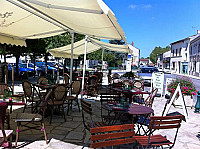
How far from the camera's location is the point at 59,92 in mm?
5258

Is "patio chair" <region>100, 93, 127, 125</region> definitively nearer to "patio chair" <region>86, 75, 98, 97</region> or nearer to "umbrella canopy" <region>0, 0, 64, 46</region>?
"umbrella canopy" <region>0, 0, 64, 46</region>

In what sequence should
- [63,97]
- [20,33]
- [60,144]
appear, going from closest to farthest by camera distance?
[60,144], [63,97], [20,33]

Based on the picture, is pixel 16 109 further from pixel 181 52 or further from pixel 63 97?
pixel 181 52

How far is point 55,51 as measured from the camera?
9438 mm

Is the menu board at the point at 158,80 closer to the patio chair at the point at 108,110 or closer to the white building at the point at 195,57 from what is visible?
the patio chair at the point at 108,110

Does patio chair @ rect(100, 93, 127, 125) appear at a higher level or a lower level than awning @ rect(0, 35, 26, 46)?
lower

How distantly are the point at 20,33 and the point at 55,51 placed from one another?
3480mm

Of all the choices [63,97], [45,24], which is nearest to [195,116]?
[63,97]

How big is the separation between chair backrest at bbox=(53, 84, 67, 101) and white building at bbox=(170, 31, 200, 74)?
38.1m

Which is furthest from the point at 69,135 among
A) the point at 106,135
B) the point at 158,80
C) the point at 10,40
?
the point at 158,80

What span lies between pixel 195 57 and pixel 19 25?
34.9 m

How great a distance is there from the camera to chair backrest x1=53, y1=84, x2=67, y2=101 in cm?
519

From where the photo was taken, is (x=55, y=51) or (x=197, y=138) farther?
(x=55, y=51)

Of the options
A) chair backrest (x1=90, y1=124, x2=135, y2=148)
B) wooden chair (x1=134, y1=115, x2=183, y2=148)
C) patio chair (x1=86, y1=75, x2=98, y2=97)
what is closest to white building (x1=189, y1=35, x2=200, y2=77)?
patio chair (x1=86, y1=75, x2=98, y2=97)
